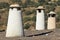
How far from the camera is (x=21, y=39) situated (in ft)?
49.4

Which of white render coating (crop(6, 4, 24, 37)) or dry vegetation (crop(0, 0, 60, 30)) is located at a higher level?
white render coating (crop(6, 4, 24, 37))

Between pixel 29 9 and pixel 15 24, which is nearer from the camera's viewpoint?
pixel 15 24

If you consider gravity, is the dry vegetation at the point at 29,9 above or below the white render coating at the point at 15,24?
below

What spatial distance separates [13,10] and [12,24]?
3.13ft

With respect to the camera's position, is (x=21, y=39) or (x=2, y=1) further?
(x=2, y=1)

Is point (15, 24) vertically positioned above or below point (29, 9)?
above

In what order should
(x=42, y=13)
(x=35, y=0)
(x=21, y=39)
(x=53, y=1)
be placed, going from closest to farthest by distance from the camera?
(x=21, y=39) < (x=42, y=13) < (x=53, y=1) < (x=35, y=0)

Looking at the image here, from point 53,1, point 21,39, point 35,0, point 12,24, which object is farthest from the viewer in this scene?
point 35,0

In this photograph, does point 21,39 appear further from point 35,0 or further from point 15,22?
point 35,0

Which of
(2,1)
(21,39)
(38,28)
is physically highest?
(21,39)

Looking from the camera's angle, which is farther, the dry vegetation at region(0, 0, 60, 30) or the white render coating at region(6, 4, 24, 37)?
the dry vegetation at region(0, 0, 60, 30)

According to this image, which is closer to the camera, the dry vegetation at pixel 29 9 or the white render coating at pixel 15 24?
the white render coating at pixel 15 24

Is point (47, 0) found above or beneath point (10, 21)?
beneath

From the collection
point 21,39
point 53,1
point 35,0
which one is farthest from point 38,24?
point 35,0
